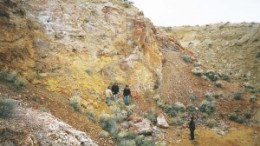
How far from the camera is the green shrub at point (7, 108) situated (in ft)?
41.6

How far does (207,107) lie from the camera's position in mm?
25516

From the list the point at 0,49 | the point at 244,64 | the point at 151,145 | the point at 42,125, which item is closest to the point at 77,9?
the point at 0,49

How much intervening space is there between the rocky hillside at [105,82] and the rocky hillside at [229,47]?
4.81 m

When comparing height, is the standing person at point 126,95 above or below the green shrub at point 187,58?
below

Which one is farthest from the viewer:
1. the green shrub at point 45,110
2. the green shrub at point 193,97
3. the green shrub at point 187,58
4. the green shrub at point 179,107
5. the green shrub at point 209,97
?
the green shrub at point 187,58

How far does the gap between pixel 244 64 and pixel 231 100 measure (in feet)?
34.2

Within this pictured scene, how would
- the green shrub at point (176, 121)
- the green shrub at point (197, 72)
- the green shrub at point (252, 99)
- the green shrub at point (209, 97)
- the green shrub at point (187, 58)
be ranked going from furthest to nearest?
the green shrub at point (187, 58), the green shrub at point (197, 72), the green shrub at point (252, 99), the green shrub at point (209, 97), the green shrub at point (176, 121)

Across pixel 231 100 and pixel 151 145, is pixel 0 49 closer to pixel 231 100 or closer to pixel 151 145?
pixel 151 145

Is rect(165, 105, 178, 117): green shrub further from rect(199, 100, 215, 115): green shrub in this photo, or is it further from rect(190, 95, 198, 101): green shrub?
rect(190, 95, 198, 101): green shrub

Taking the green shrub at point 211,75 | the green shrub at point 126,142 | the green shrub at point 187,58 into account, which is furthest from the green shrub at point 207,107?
the green shrub at point 126,142

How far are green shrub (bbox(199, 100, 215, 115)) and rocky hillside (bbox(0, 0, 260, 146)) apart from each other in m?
0.07

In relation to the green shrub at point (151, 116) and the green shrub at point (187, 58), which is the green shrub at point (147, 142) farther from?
the green shrub at point (187, 58)

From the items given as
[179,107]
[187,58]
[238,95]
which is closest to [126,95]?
[179,107]

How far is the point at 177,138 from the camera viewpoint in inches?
851
